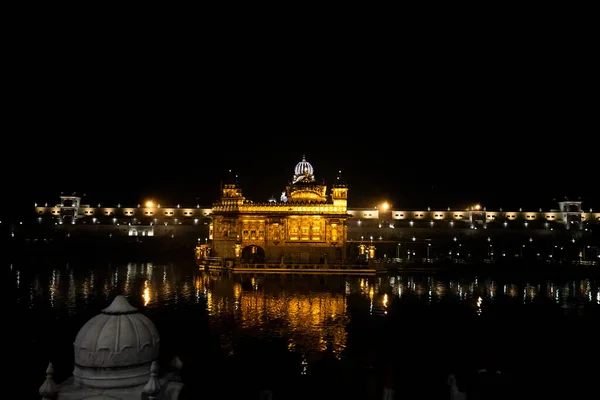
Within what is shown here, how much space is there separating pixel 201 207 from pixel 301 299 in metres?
63.4

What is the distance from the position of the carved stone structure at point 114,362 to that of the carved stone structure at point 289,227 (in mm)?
54992

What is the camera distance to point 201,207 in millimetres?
100375

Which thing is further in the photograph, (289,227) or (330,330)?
(289,227)

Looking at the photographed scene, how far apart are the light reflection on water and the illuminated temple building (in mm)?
8731

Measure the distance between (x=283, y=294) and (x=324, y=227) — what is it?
23059 millimetres

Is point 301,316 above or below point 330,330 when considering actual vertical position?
above

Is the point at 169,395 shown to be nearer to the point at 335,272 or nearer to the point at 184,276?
the point at 184,276

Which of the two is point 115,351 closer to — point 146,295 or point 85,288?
point 146,295

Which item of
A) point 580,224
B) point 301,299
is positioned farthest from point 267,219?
point 580,224

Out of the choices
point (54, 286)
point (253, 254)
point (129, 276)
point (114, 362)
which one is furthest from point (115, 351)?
point (253, 254)

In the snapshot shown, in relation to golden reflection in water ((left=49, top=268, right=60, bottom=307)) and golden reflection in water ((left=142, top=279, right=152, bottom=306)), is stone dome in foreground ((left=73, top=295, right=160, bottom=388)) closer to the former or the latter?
golden reflection in water ((left=142, top=279, right=152, bottom=306))

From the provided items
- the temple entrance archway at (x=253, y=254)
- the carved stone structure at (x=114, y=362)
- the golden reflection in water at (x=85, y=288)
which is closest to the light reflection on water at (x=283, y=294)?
the golden reflection in water at (x=85, y=288)

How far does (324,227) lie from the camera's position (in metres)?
64.6

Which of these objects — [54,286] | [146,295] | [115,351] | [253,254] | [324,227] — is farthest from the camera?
[253,254]
